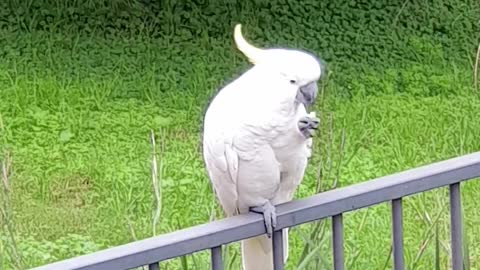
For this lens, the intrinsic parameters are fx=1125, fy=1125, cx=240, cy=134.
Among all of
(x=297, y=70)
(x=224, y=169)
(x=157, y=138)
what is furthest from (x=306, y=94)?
(x=157, y=138)

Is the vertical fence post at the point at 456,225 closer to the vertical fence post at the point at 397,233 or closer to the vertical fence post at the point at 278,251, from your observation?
the vertical fence post at the point at 397,233

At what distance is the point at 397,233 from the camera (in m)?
1.96

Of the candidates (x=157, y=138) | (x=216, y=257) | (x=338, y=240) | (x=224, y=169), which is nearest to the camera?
(x=216, y=257)

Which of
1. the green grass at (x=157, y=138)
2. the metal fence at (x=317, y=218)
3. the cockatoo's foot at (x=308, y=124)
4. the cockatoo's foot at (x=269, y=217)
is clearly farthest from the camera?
the green grass at (x=157, y=138)

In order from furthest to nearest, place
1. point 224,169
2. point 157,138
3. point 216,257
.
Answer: point 157,138 → point 224,169 → point 216,257

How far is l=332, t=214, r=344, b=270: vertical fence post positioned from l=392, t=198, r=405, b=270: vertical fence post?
0.32 feet

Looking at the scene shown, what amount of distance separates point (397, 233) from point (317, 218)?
0.18 meters

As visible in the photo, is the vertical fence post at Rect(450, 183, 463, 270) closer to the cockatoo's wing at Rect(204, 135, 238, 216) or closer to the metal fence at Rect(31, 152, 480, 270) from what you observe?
the metal fence at Rect(31, 152, 480, 270)

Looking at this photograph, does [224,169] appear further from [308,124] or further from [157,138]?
[157,138]

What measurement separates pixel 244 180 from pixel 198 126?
276cm

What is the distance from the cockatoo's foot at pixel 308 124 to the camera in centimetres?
197

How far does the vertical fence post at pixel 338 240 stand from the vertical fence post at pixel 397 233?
10cm

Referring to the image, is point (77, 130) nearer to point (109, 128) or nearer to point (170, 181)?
point (109, 128)

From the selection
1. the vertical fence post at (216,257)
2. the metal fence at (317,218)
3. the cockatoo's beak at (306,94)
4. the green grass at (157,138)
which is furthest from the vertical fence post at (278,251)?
the green grass at (157,138)
